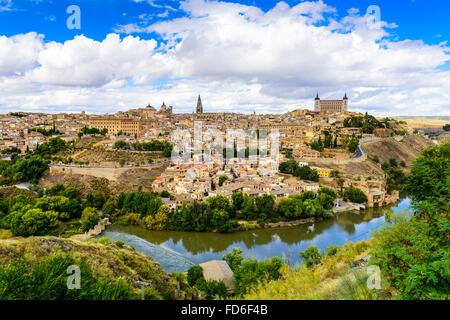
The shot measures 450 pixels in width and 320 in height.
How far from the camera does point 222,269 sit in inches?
275

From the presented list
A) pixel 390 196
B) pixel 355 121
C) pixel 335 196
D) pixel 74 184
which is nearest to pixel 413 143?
pixel 355 121

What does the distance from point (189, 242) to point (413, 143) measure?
89.3ft

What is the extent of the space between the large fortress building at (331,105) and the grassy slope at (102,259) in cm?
4319

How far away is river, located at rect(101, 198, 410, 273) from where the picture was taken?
9258 millimetres

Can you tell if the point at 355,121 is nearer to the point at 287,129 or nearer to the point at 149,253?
the point at 287,129

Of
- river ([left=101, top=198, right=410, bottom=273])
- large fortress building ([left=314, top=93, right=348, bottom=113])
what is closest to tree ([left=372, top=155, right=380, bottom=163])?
river ([left=101, top=198, right=410, bottom=273])

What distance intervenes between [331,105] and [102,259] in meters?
46.1

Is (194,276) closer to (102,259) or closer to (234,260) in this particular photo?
(234,260)

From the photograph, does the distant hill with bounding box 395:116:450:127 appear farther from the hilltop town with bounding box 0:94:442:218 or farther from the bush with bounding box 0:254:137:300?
the bush with bounding box 0:254:137:300

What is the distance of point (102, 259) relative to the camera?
4.93m

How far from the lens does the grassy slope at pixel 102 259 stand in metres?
4.32

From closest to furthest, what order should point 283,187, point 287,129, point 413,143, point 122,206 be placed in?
1. point 122,206
2. point 283,187
3. point 413,143
4. point 287,129

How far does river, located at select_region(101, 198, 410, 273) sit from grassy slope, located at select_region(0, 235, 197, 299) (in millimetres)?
2816

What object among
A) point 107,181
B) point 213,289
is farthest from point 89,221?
point 213,289
